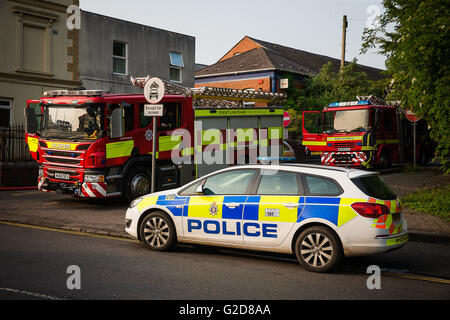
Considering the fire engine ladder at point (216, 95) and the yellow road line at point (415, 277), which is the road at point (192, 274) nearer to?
the yellow road line at point (415, 277)

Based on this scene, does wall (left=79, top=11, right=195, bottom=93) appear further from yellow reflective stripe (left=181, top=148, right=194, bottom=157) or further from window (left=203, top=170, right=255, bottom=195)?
window (left=203, top=170, right=255, bottom=195)

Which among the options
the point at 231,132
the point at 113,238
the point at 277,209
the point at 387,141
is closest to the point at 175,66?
the point at 387,141

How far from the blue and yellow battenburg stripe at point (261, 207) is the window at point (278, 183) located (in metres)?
0.10

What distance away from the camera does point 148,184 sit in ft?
43.6

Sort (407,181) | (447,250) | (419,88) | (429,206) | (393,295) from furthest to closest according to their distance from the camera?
(407,181)
(429,206)
(419,88)
(447,250)
(393,295)

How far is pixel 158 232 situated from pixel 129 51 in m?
20.2

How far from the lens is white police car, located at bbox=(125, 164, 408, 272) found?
6543 mm

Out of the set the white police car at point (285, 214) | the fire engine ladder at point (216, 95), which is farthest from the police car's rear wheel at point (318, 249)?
the fire engine ladder at point (216, 95)

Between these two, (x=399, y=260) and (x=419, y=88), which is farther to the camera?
(x=419, y=88)

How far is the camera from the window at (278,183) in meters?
7.07

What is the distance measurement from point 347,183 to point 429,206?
238 inches

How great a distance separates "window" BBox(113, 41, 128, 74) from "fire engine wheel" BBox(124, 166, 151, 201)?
1411 centimetres
